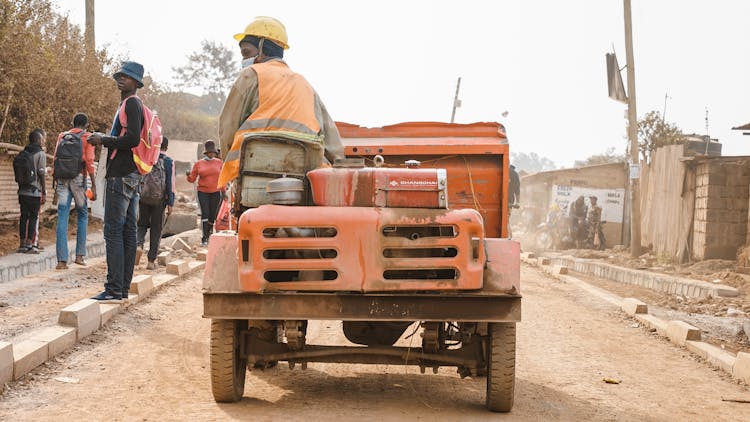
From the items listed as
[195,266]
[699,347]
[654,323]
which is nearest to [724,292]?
[654,323]

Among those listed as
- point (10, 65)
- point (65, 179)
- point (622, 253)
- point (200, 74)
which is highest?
point (200, 74)

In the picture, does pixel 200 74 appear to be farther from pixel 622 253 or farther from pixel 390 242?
pixel 390 242

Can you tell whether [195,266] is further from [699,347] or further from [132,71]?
[699,347]

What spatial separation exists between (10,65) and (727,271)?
13.2 meters

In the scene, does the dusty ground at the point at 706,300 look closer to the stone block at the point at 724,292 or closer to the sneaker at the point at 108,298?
the stone block at the point at 724,292

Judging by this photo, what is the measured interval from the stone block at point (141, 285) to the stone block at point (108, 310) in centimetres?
83

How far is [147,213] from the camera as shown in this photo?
39.4 ft

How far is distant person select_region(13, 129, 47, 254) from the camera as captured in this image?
42.5 feet

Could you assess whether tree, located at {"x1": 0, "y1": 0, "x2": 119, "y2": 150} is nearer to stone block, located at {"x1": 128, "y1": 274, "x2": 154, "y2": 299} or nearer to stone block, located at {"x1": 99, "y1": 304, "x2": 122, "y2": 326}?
stone block, located at {"x1": 128, "y1": 274, "x2": 154, "y2": 299}

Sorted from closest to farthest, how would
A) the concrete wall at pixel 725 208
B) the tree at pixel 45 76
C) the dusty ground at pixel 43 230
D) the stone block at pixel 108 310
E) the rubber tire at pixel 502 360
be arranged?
the rubber tire at pixel 502 360, the stone block at pixel 108 310, the dusty ground at pixel 43 230, the tree at pixel 45 76, the concrete wall at pixel 725 208

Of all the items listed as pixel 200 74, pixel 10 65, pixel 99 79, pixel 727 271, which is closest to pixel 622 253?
pixel 727 271

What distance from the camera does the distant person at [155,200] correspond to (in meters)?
11.6

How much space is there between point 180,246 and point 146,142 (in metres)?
7.61

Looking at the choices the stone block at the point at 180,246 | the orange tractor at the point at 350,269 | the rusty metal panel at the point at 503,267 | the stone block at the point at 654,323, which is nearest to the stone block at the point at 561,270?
the stone block at the point at 654,323
